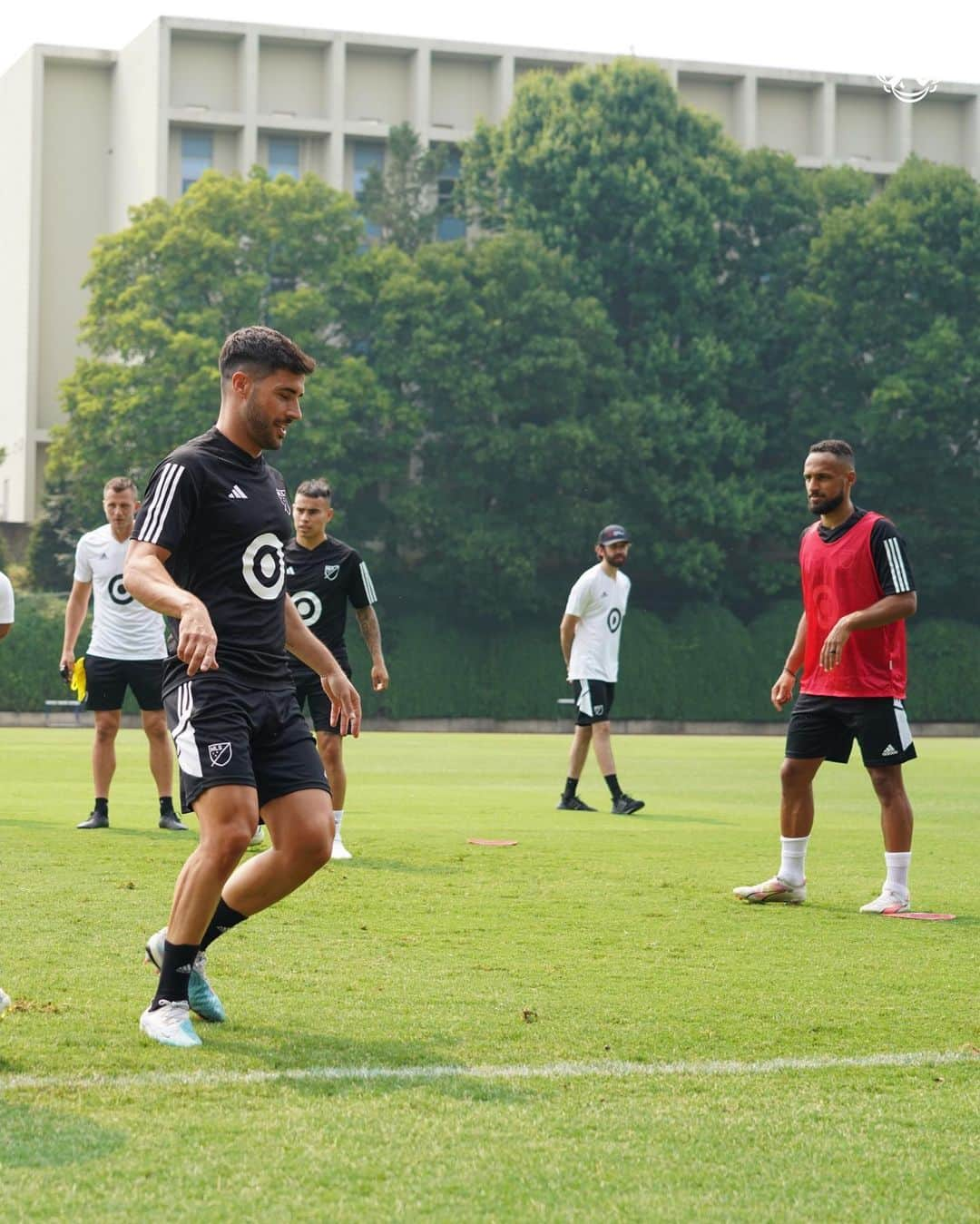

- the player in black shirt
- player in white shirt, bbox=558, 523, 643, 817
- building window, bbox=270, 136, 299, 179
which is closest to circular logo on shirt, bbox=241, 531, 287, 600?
the player in black shirt

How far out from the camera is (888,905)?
930 centimetres

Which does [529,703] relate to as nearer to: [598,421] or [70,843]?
[598,421]

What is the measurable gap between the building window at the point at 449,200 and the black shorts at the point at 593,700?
157ft

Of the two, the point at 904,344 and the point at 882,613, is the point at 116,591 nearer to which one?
the point at 882,613

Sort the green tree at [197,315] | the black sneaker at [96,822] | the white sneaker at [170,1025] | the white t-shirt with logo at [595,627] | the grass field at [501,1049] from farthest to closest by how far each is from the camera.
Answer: the green tree at [197,315] → the white t-shirt with logo at [595,627] → the black sneaker at [96,822] → the white sneaker at [170,1025] → the grass field at [501,1049]

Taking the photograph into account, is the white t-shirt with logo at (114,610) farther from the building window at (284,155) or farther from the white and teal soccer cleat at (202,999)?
the building window at (284,155)

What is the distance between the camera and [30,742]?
30844 mm

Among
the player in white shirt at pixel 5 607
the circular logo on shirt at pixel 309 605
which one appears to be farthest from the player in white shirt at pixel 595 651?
the player in white shirt at pixel 5 607

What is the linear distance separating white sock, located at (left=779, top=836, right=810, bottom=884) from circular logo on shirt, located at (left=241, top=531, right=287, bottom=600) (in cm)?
424

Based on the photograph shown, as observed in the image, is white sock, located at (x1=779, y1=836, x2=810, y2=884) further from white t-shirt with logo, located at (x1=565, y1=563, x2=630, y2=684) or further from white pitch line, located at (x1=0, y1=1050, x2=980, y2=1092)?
white t-shirt with logo, located at (x1=565, y1=563, x2=630, y2=684)

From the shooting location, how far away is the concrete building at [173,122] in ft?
212

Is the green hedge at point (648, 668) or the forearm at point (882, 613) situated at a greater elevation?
the forearm at point (882, 613)

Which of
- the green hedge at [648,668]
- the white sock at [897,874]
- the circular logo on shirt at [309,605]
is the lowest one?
the green hedge at [648,668]

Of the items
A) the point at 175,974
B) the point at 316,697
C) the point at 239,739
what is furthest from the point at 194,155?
the point at 175,974
